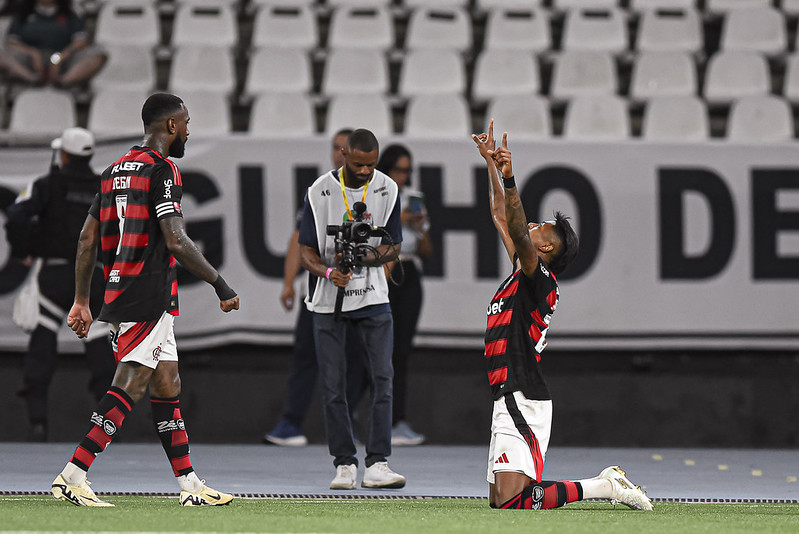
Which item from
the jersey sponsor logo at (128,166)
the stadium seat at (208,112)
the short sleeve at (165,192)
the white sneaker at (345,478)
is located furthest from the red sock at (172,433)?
the stadium seat at (208,112)

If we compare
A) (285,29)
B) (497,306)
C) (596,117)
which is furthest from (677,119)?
(497,306)

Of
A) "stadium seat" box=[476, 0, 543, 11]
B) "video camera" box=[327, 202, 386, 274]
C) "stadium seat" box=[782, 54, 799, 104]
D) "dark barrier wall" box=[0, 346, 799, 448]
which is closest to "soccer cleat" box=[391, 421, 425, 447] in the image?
"dark barrier wall" box=[0, 346, 799, 448]

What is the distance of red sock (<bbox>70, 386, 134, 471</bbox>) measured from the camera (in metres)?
5.64

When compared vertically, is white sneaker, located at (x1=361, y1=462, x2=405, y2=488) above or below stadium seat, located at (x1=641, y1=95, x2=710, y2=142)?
below

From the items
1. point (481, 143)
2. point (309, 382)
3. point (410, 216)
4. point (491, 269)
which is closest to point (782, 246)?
point (491, 269)

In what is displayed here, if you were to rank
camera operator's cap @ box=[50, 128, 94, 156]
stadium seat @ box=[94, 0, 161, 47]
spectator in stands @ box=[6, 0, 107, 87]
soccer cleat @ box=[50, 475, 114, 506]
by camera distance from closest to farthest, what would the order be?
soccer cleat @ box=[50, 475, 114, 506] → camera operator's cap @ box=[50, 128, 94, 156] → spectator in stands @ box=[6, 0, 107, 87] → stadium seat @ box=[94, 0, 161, 47]

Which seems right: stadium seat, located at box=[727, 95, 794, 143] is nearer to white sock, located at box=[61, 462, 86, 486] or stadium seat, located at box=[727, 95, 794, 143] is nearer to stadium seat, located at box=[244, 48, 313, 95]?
stadium seat, located at box=[244, 48, 313, 95]

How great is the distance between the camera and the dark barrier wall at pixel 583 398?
992cm

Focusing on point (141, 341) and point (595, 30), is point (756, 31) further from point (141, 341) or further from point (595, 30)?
point (141, 341)

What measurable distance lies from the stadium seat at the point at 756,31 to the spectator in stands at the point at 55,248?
6.49m

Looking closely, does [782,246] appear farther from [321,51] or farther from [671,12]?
[321,51]

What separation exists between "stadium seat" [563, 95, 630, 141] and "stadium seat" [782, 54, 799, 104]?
59.2 inches

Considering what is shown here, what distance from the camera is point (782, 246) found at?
986cm

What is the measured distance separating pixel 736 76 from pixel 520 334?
21.8ft
